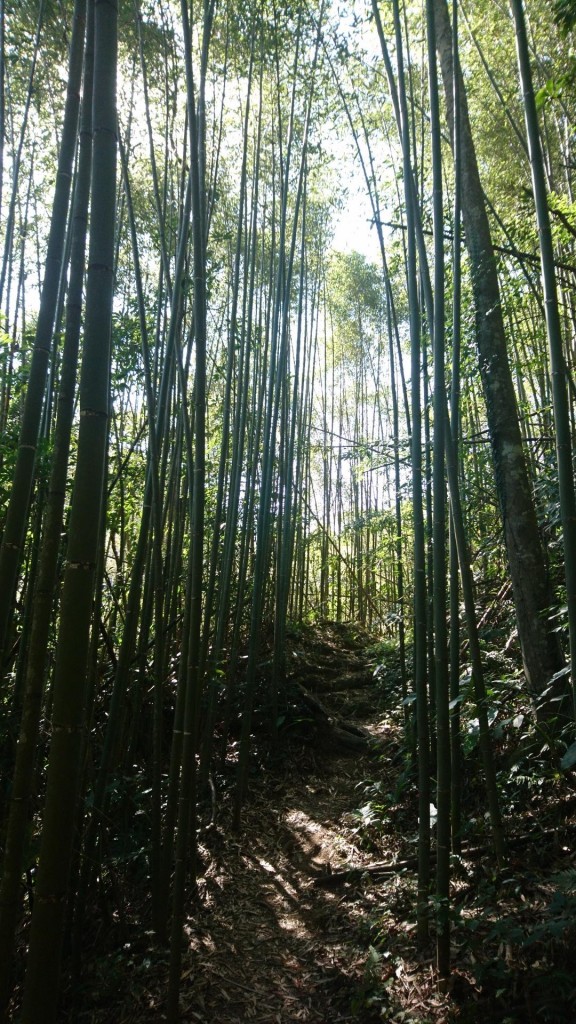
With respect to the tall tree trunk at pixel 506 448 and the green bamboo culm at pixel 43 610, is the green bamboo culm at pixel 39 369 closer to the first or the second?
the green bamboo culm at pixel 43 610

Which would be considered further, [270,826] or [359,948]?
[270,826]

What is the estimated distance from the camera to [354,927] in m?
2.15

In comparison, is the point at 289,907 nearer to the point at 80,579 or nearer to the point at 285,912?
the point at 285,912

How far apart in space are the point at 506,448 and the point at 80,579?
2493 millimetres

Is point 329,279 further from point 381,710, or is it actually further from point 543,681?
point 543,681

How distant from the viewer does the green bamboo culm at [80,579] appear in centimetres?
99

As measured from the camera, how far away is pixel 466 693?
229 cm

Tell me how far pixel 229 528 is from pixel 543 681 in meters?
1.68

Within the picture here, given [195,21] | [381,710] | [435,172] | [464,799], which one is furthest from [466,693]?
[195,21]

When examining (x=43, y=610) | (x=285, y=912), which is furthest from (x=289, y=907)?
(x=43, y=610)

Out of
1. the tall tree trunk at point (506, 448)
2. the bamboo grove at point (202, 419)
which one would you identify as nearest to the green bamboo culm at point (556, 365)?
the bamboo grove at point (202, 419)

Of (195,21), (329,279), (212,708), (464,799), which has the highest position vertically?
(329,279)

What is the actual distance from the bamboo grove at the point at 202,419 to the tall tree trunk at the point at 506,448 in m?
0.01

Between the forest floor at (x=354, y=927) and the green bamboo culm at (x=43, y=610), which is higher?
the green bamboo culm at (x=43, y=610)
